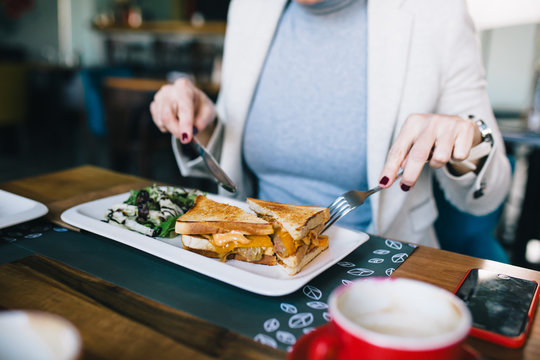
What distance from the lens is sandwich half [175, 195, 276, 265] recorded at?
68cm

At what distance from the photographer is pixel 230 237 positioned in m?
0.69

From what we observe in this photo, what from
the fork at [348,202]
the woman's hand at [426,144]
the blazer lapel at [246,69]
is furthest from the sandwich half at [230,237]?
the blazer lapel at [246,69]

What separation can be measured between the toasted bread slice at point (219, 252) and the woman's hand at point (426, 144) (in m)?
0.25

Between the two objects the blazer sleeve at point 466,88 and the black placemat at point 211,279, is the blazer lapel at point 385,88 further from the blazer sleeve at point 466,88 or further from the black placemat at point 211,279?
the black placemat at point 211,279

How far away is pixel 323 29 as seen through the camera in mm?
1242

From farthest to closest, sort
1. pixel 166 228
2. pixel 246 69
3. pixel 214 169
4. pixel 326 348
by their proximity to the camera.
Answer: pixel 246 69 < pixel 214 169 < pixel 166 228 < pixel 326 348

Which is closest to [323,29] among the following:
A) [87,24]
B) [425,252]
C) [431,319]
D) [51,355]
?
[425,252]

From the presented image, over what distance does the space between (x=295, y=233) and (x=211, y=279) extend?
15 cm

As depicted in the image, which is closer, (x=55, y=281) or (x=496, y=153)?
(x=55, y=281)

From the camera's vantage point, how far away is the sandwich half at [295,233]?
671 millimetres

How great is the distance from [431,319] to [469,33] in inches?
37.7

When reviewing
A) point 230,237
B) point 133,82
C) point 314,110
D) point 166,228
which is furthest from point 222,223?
point 133,82

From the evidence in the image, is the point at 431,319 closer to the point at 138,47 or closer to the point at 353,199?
the point at 353,199

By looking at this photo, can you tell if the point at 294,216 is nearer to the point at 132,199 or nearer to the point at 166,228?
the point at 166,228
